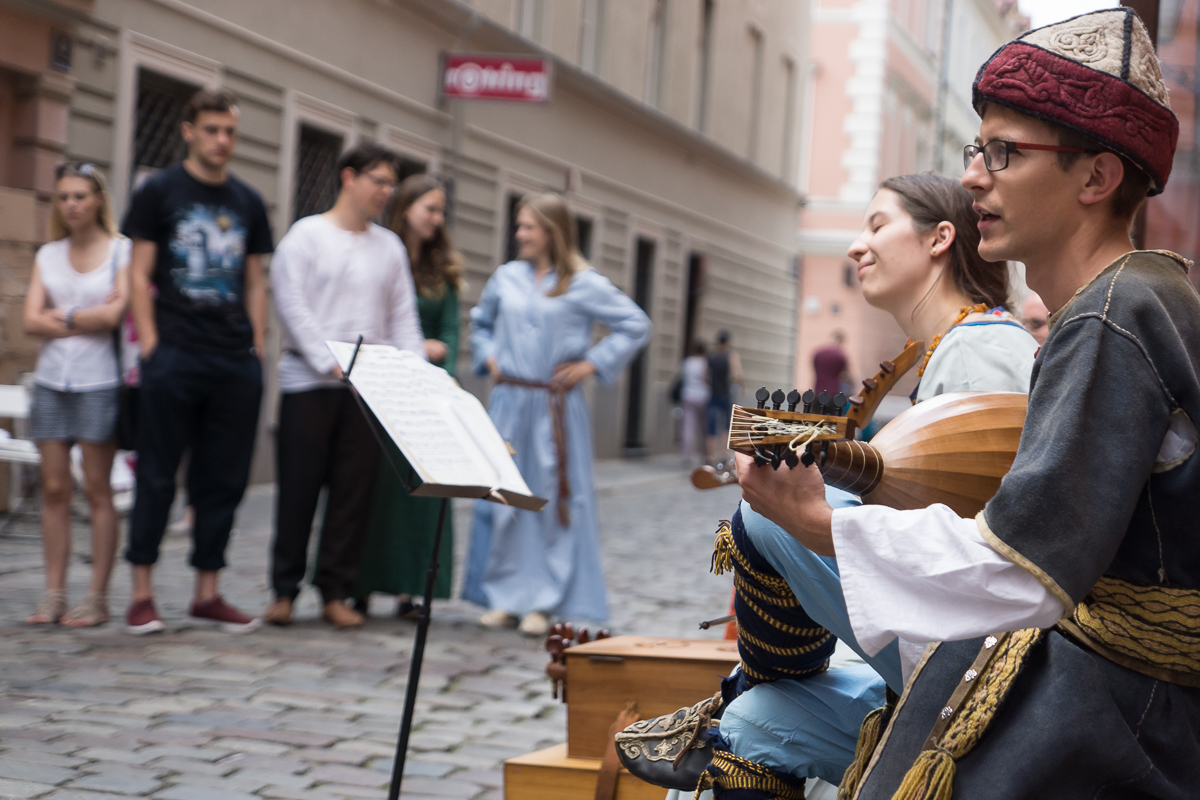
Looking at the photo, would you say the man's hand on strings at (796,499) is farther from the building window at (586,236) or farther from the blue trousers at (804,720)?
the building window at (586,236)

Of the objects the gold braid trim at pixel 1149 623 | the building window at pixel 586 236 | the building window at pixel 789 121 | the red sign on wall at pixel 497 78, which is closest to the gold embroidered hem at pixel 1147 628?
the gold braid trim at pixel 1149 623

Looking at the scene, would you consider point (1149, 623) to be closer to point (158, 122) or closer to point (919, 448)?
point (919, 448)

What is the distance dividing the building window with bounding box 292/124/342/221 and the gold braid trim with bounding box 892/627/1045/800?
11222 mm

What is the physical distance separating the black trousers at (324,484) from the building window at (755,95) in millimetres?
20486

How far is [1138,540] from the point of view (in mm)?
1632

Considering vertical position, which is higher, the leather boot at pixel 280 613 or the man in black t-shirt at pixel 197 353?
the man in black t-shirt at pixel 197 353

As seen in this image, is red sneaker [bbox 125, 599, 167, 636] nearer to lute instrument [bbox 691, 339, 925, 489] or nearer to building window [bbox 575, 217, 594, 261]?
lute instrument [bbox 691, 339, 925, 489]

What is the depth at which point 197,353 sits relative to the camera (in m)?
5.39

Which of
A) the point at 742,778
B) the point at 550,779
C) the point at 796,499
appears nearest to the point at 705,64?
the point at 550,779

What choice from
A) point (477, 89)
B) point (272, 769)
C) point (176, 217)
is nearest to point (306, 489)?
point (176, 217)

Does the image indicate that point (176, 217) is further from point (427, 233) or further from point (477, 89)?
point (477, 89)

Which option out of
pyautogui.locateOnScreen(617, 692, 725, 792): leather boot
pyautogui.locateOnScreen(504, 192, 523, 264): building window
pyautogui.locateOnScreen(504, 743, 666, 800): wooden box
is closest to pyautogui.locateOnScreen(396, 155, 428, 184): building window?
pyautogui.locateOnScreen(504, 192, 523, 264): building window

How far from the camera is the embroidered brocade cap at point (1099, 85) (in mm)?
1664

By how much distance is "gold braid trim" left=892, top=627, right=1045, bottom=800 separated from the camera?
171 centimetres
